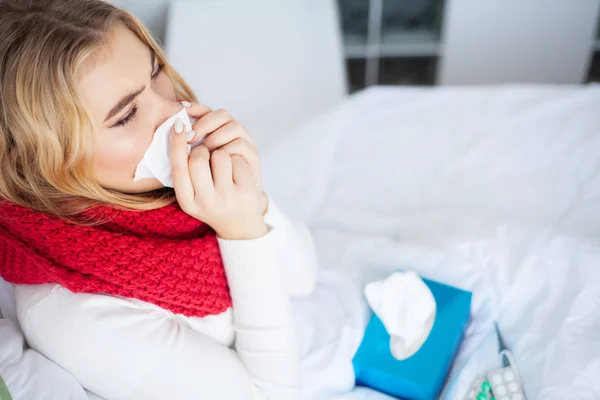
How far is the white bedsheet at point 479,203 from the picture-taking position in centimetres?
91

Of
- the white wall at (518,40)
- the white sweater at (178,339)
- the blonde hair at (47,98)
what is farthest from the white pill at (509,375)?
the white wall at (518,40)

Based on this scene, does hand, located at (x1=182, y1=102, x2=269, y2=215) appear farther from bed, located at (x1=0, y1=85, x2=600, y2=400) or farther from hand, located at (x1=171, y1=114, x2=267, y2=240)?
bed, located at (x1=0, y1=85, x2=600, y2=400)

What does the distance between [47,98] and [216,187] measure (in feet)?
0.81

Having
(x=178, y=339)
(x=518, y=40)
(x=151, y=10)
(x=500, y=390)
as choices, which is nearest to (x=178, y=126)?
(x=178, y=339)

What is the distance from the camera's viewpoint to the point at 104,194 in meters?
0.77

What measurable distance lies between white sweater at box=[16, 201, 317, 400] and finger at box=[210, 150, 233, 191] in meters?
0.10

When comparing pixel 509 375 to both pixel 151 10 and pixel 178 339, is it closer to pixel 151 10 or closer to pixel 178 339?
pixel 178 339

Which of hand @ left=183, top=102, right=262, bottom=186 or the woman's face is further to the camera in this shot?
hand @ left=183, top=102, right=262, bottom=186

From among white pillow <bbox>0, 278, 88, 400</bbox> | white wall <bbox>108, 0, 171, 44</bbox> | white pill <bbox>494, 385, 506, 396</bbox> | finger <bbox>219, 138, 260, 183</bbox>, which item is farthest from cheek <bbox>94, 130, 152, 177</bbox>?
white wall <bbox>108, 0, 171, 44</bbox>

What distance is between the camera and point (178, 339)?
0.77 meters

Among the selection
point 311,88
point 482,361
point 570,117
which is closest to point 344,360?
point 482,361

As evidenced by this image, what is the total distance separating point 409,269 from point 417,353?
0.65ft

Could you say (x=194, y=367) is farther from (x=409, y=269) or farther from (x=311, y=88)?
(x=311, y=88)

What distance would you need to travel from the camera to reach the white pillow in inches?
27.2
